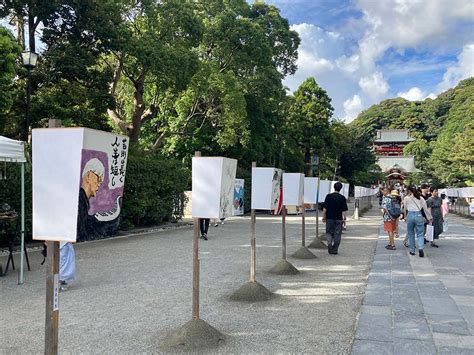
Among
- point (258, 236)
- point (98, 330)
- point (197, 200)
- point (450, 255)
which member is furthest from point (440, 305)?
point (258, 236)

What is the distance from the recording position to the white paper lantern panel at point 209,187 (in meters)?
4.47

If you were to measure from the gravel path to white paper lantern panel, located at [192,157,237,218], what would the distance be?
131cm

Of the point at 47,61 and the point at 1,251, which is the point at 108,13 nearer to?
the point at 47,61

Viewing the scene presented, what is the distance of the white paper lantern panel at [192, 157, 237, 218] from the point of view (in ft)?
14.7

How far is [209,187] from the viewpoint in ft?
14.8

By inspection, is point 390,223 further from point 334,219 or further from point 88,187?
point 88,187

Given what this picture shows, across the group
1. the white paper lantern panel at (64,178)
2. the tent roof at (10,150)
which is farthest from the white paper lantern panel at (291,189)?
the white paper lantern panel at (64,178)

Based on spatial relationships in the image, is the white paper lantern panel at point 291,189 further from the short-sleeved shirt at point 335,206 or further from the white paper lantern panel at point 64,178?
the white paper lantern panel at point 64,178

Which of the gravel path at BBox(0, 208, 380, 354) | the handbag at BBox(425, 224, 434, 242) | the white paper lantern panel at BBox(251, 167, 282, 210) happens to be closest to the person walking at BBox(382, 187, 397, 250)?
the handbag at BBox(425, 224, 434, 242)

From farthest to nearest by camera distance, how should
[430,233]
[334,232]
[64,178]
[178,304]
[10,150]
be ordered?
[430,233] < [334,232] < [10,150] < [178,304] < [64,178]

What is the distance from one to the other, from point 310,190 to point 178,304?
6486mm

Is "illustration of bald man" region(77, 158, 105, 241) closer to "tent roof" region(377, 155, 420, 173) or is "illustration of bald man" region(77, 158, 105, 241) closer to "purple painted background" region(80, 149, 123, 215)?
"purple painted background" region(80, 149, 123, 215)

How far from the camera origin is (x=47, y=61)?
14.3m

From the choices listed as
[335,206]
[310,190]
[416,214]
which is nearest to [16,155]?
[335,206]
